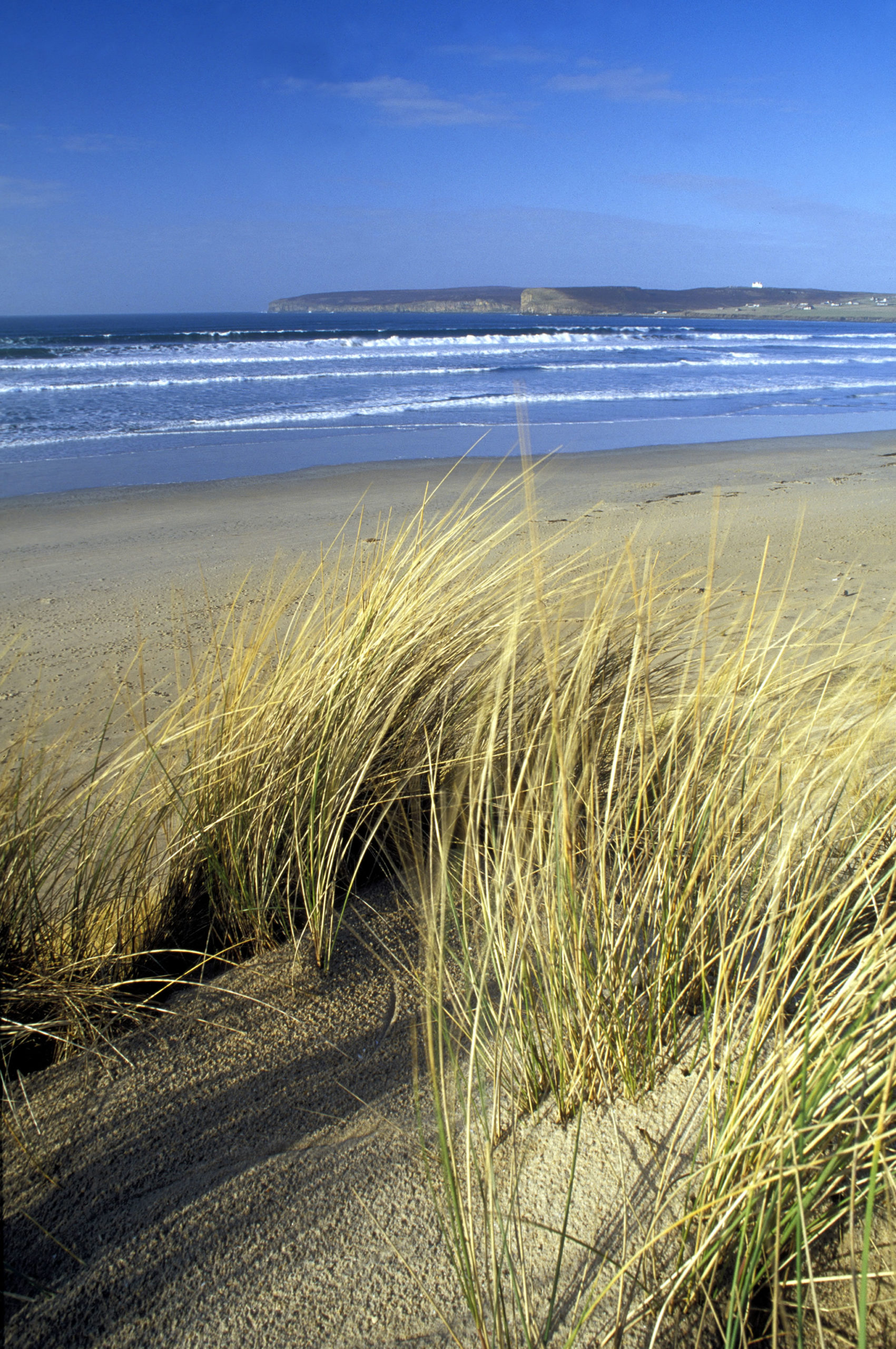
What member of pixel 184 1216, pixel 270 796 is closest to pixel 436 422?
pixel 270 796

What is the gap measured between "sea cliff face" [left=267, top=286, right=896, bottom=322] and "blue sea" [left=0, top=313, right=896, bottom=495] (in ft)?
254

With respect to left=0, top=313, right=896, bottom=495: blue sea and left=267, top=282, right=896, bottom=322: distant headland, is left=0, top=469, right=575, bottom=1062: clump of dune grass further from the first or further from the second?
left=267, top=282, right=896, bottom=322: distant headland

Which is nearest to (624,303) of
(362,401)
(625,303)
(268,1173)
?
(625,303)

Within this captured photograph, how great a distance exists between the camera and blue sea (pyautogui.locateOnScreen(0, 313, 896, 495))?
38.2 ft

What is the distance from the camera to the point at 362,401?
17.4 meters

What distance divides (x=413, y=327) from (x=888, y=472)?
5865cm

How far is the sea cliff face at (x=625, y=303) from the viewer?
347 feet

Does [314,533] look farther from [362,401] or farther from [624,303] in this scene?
[624,303]

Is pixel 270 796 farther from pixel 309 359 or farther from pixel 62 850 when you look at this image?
pixel 309 359

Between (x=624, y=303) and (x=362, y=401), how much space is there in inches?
4031

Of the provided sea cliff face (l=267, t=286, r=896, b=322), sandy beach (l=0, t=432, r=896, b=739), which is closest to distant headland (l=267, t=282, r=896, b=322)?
sea cliff face (l=267, t=286, r=896, b=322)

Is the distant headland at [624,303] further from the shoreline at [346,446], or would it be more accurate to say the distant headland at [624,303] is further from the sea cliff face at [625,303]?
the shoreline at [346,446]

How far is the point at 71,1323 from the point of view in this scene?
1.16m

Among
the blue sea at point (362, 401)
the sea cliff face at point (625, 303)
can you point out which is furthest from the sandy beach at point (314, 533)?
the sea cliff face at point (625, 303)
